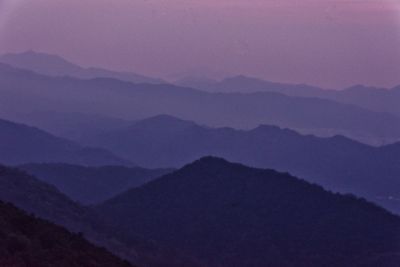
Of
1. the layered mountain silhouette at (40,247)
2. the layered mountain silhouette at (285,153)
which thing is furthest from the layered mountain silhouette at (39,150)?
the layered mountain silhouette at (40,247)

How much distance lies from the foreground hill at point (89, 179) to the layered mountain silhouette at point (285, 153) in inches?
1116

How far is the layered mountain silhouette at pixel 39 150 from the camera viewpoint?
108m

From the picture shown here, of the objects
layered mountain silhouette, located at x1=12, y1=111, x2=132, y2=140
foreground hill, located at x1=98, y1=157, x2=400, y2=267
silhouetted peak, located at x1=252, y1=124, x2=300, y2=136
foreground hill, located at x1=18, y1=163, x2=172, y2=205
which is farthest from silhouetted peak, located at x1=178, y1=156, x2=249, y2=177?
layered mountain silhouette, located at x1=12, y1=111, x2=132, y2=140

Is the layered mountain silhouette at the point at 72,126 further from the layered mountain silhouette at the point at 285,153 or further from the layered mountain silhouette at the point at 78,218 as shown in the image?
the layered mountain silhouette at the point at 78,218

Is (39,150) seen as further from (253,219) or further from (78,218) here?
(78,218)

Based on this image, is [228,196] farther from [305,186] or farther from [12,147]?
[12,147]

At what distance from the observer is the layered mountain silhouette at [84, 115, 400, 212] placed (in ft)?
344

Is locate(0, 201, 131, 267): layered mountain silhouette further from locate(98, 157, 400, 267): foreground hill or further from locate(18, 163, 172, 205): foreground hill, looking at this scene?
locate(18, 163, 172, 205): foreground hill

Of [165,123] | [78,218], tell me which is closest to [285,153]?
[165,123]

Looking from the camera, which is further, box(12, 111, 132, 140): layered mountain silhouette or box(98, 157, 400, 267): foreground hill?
box(12, 111, 132, 140): layered mountain silhouette

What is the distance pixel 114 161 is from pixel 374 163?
31.8 metres

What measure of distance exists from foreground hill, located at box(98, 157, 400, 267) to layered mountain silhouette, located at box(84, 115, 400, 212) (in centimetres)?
3616

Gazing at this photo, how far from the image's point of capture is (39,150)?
114875mm

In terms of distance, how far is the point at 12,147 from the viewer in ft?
363
